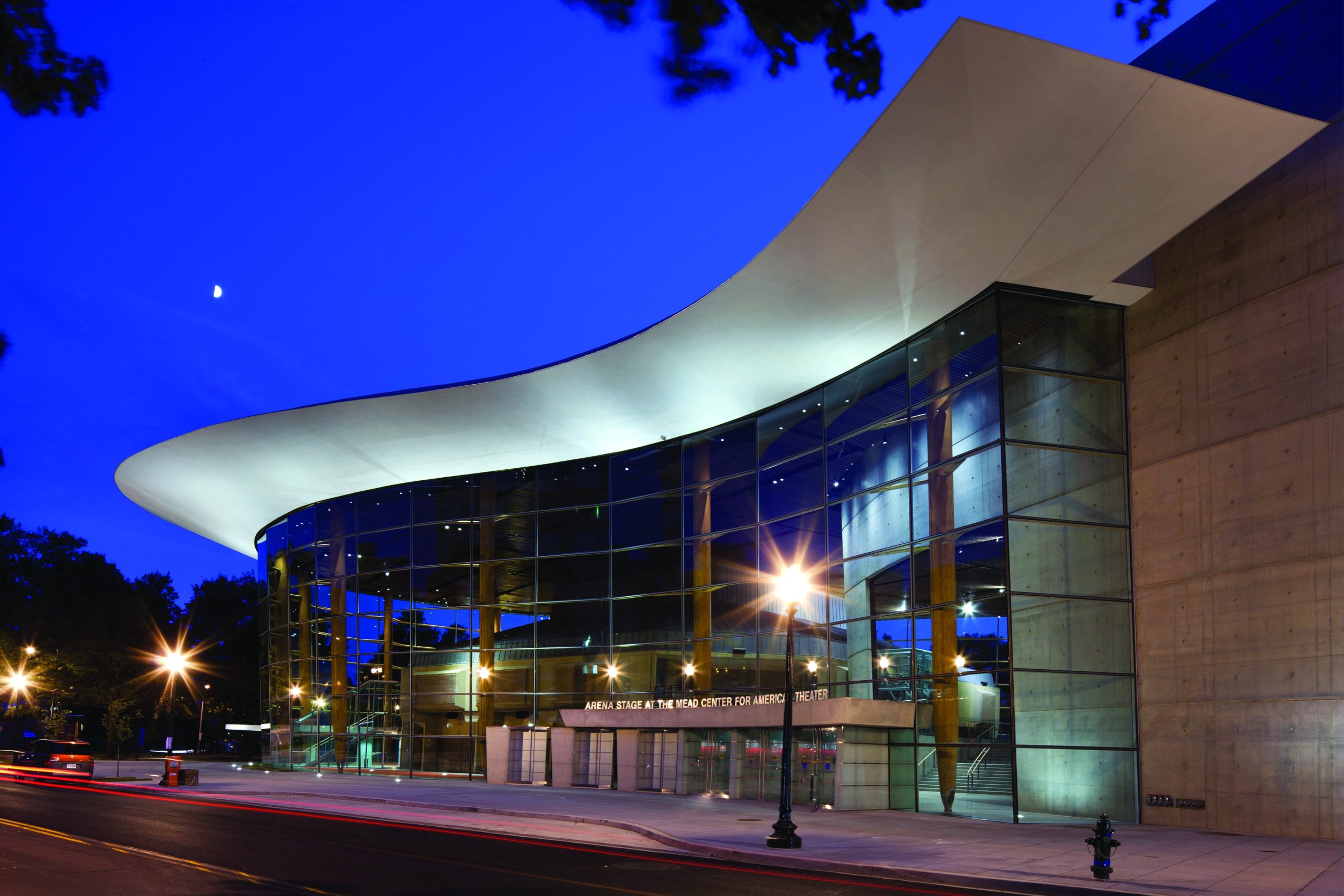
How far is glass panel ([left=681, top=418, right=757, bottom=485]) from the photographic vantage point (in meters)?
35.5

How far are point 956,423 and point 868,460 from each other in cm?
349

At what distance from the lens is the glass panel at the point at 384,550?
42.5m

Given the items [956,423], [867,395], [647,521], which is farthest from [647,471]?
[956,423]

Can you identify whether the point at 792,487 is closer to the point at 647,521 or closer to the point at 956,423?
the point at 647,521

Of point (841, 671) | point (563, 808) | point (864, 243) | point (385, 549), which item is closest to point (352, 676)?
point (385, 549)

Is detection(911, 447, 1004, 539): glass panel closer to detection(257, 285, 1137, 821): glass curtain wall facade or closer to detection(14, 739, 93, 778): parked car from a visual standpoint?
detection(257, 285, 1137, 821): glass curtain wall facade

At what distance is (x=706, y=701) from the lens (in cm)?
3312

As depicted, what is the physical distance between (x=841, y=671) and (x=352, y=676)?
2133 centimetres

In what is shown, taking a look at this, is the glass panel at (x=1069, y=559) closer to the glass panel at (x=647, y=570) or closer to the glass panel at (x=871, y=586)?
the glass panel at (x=871, y=586)

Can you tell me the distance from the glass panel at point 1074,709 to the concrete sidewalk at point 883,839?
6.26 feet

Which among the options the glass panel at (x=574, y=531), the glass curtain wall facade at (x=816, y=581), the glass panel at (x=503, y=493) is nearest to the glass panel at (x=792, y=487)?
A: the glass curtain wall facade at (x=816, y=581)

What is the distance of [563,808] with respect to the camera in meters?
27.1

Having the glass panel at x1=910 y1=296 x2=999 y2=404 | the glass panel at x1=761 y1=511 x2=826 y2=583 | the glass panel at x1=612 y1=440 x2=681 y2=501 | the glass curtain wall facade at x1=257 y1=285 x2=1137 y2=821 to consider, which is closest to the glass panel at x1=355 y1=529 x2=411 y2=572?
the glass curtain wall facade at x1=257 y1=285 x2=1137 y2=821

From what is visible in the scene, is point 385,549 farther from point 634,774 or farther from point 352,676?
point 634,774
